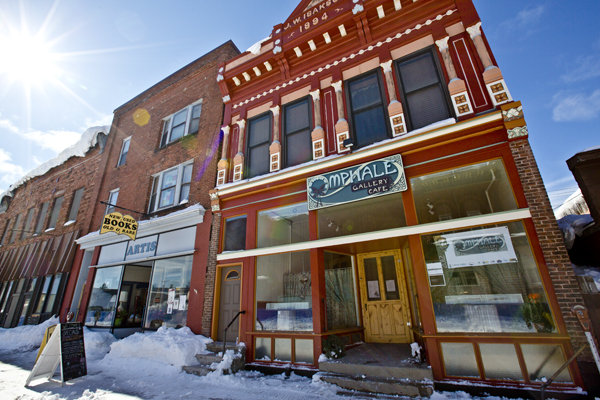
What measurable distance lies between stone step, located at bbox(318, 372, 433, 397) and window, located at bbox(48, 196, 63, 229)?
2019 cm

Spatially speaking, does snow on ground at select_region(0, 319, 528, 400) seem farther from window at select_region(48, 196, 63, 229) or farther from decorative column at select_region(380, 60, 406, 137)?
window at select_region(48, 196, 63, 229)

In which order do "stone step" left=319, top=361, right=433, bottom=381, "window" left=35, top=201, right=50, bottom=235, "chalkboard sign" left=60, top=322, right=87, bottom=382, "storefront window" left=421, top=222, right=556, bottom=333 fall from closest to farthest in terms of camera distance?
"storefront window" left=421, top=222, right=556, bottom=333 < "stone step" left=319, top=361, right=433, bottom=381 < "chalkboard sign" left=60, top=322, right=87, bottom=382 < "window" left=35, top=201, right=50, bottom=235

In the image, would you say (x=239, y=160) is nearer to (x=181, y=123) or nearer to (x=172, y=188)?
(x=172, y=188)

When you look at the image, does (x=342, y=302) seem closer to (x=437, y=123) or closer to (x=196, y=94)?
(x=437, y=123)

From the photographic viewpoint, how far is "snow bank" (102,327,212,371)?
7.89m

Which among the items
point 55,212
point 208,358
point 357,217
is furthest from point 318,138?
point 55,212

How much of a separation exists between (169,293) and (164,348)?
2.84 meters

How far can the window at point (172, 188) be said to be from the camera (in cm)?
1230

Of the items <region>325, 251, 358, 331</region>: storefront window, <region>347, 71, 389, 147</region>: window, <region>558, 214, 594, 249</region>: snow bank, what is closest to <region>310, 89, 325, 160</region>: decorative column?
<region>347, 71, 389, 147</region>: window

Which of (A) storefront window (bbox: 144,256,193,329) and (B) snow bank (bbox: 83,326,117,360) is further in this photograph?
(A) storefront window (bbox: 144,256,193,329)

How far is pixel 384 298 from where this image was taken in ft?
29.4

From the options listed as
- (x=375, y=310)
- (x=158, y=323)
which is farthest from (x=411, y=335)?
(x=158, y=323)

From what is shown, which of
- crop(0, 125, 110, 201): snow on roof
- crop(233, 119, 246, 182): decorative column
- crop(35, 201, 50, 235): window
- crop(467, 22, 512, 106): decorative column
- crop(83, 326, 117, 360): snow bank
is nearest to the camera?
crop(467, 22, 512, 106): decorative column

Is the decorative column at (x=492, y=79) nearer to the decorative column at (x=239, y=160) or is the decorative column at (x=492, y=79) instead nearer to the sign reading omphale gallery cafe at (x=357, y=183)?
the sign reading omphale gallery cafe at (x=357, y=183)
